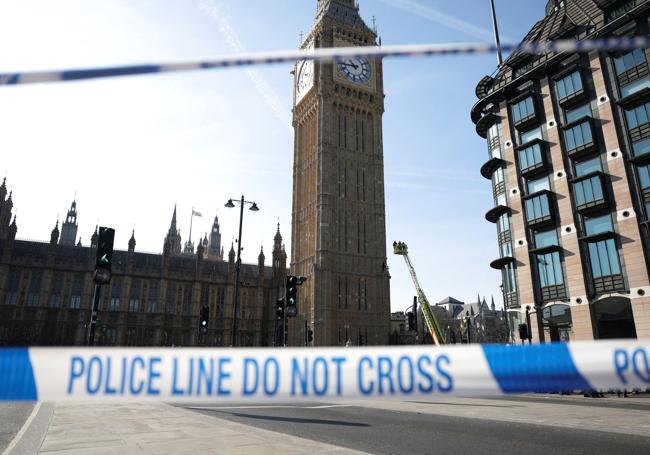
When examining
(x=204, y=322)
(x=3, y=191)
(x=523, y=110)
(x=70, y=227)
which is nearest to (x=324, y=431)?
(x=204, y=322)

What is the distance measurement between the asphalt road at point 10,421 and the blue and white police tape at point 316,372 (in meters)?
5.77

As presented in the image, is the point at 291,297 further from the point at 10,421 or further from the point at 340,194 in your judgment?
the point at 340,194

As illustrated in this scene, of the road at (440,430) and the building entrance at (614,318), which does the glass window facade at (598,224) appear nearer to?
the building entrance at (614,318)

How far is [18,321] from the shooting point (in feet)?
201

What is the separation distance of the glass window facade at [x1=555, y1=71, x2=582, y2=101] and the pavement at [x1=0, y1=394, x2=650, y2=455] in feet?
72.5

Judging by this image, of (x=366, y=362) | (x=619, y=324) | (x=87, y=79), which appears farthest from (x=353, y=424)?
(x=619, y=324)

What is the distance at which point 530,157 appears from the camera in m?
30.0

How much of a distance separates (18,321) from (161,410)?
62.1 meters

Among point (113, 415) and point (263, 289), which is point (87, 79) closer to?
point (113, 415)

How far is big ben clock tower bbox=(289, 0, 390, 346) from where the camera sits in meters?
Result: 59.9

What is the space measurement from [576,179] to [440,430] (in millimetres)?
22662

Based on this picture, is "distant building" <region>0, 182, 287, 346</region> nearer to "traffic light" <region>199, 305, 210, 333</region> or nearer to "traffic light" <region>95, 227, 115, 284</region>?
"traffic light" <region>199, 305, 210, 333</region>

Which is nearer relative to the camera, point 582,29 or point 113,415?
point 113,415

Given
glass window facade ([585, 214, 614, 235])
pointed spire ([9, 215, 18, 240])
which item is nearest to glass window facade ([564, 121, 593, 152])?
glass window facade ([585, 214, 614, 235])
